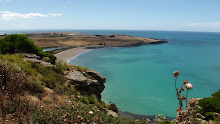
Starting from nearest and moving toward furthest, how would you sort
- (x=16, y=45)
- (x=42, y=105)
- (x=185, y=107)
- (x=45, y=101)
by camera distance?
(x=185, y=107), (x=42, y=105), (x=45, y=101), (x=16, y=45)

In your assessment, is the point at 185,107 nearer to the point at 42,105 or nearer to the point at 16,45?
the point at 42,105

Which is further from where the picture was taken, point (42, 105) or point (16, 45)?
point (16, 45)

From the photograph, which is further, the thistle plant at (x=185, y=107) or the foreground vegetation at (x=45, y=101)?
the foreground vegetation at (x=45, y=101)

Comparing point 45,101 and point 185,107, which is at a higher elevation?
point 185,107

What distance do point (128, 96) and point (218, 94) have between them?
502 inches

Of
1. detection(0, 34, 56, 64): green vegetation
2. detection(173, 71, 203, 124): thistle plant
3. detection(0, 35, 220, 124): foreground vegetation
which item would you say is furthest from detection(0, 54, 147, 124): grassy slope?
detection(0, 34, 56, 64): green vegetation

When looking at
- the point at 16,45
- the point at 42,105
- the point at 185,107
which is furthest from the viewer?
the point at 16,45

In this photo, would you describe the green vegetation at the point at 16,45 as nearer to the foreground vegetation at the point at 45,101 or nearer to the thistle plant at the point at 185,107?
the foreground vegetation at the point at 45,101

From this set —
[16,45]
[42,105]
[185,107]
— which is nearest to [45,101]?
[42,105]

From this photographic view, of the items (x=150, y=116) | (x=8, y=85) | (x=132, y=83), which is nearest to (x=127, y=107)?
(x=150, y=116)

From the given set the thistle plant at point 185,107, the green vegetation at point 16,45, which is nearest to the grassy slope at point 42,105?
the thistle plant at point 185,107

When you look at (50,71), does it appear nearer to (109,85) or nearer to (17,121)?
(17,121)

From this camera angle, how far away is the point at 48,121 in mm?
3963

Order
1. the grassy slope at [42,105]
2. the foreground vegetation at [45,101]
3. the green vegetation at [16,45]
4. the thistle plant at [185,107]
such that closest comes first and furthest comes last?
the thistle plant at [185,107], the foreground vegetation at [45,101], the grassy slope at [42,105], the green vegetation at [16,45]
